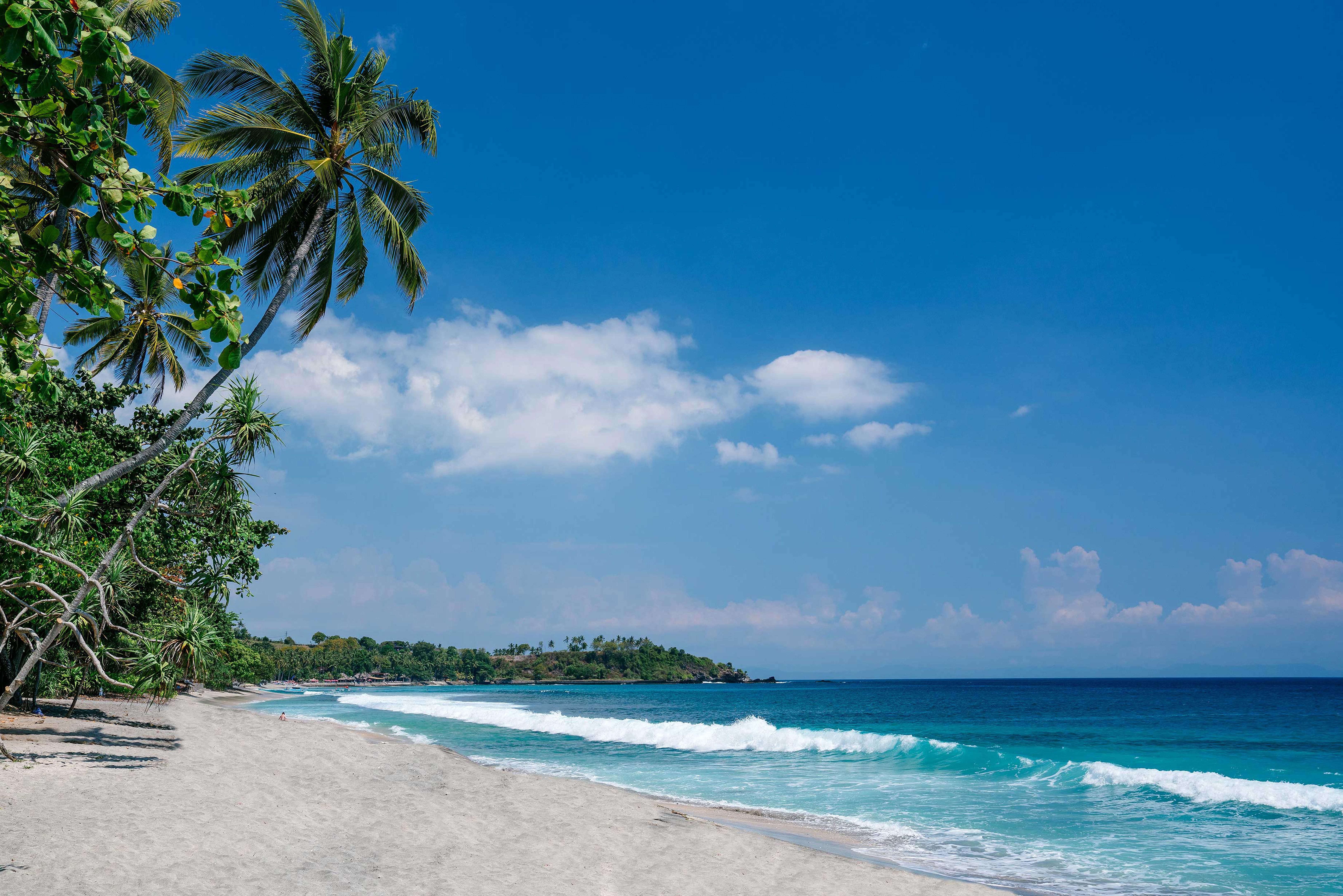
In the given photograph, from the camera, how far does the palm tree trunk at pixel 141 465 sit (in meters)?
10.2

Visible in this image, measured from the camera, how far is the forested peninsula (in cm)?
14688

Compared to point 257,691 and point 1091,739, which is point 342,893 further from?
point 257,691

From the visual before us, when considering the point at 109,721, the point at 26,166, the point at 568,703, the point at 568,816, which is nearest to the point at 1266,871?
the point at 568,816

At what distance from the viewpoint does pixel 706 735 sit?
97.3 feet

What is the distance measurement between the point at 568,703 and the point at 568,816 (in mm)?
59368

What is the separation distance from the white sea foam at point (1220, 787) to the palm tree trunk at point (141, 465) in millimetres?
21036

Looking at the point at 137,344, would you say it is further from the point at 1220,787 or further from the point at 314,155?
the point at 1220,787

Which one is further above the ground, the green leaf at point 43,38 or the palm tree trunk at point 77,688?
the green leaf at point 43,38

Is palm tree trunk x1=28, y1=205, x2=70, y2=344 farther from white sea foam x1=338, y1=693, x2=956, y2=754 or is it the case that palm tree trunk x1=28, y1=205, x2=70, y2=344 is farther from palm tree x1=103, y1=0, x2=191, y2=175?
white sea foam x1=338, y1=693, x2=956, y2=754

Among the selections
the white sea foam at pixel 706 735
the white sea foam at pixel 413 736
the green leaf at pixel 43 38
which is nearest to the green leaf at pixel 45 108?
the green leaf at pixel 43 38

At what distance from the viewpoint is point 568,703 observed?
67.1 meters

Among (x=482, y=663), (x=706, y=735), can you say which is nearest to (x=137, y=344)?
(x=706, y=735)

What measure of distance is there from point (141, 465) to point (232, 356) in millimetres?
9280

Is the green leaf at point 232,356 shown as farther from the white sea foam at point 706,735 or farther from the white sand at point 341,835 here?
the white sea foam at point 706,735
